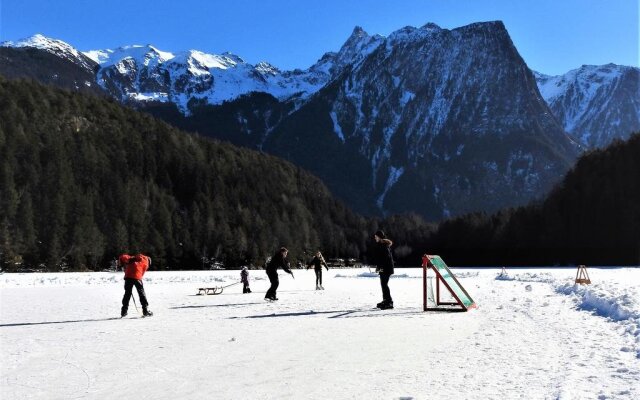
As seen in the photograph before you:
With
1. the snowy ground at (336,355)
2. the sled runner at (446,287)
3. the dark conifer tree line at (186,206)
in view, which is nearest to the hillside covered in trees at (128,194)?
the dark conifer tree line at (186,206)

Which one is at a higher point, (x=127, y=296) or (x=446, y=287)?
(x=446, y=287)

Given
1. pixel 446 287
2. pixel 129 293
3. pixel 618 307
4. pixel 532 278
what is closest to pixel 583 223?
pixel 532 278

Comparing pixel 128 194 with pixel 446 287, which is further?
pixel 128 194

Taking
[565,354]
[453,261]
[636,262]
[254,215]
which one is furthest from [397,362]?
[254,215]

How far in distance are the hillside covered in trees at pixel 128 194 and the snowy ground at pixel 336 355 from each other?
9006 cm

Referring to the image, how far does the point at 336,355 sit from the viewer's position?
9.13m

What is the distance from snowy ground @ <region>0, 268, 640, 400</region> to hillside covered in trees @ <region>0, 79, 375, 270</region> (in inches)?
3546

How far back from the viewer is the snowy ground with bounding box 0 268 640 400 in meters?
6.88

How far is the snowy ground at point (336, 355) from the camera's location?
22.6ft

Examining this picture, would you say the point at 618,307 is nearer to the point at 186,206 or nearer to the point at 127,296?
the point at 127,296

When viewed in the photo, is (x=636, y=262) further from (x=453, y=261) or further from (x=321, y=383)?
(x=321, y=383)

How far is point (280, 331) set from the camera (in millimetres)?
12172

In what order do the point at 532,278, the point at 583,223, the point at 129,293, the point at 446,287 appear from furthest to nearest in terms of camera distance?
the point at 583,223 < the point at 532,278 < the point at 129,293 < the point at 446,287

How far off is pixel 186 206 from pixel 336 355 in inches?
5474
